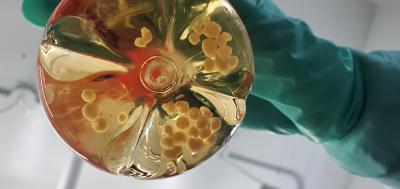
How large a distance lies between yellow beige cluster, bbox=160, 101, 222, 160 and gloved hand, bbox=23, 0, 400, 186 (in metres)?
0.14

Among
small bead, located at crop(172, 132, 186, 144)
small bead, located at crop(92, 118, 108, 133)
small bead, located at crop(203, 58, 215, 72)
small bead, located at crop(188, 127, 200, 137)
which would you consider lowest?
small bead, located at crop(172, 132, 186, 144)

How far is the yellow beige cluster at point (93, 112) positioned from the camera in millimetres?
410

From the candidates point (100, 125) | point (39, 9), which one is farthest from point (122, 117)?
point (39, 9)

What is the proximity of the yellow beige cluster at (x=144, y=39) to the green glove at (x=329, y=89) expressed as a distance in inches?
5.9

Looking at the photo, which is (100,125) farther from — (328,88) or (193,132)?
(328,88)

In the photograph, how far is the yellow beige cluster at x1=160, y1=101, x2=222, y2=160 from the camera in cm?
43

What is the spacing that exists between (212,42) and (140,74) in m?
0.06

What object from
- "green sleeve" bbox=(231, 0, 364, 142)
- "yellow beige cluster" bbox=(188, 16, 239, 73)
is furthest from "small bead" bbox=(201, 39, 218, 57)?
"green sleeve" bbox=(231, 0, 364, 142)

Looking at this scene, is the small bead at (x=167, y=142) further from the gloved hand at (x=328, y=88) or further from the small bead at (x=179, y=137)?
the gloved hand at (x=328, y=88)

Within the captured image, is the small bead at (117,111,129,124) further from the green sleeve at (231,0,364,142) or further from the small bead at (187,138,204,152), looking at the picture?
the green sleeve at (231,0,364,142)

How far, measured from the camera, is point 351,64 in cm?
61

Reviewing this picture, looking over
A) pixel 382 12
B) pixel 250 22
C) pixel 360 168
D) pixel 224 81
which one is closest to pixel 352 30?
pixel 382 12

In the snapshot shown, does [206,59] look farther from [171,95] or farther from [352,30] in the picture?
[352,30]

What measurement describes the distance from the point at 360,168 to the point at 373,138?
0.20ft
